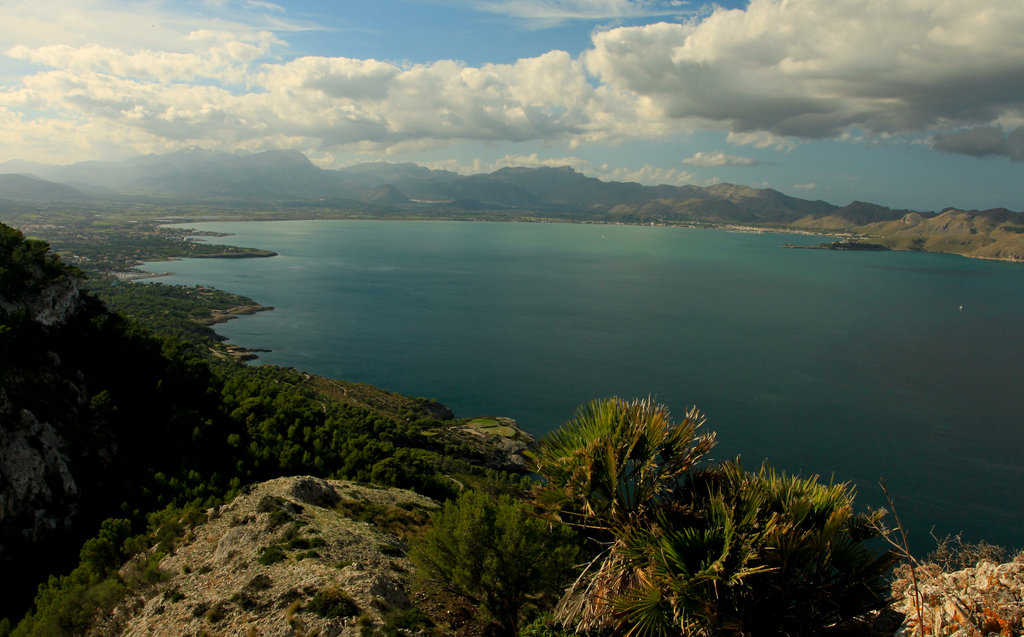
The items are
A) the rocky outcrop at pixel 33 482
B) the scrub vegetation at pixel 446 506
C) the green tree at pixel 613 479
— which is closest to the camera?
the scrub vegetation at pixel 446 506

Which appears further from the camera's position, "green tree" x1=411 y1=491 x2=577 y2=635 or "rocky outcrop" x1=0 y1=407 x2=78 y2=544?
"rocky outcrop" x1=0 y1=407 x2=78 y2=544

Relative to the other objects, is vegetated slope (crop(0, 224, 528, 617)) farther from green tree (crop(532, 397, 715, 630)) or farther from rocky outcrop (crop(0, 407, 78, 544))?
green tree (crop(532, 397, 715, 630))

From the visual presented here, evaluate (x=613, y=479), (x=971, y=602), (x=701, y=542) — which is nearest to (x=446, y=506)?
(x=613, y=479)

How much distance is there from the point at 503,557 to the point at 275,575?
691 cm

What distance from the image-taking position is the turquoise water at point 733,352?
146ft

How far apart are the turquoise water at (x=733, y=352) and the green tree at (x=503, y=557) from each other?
1393 inches

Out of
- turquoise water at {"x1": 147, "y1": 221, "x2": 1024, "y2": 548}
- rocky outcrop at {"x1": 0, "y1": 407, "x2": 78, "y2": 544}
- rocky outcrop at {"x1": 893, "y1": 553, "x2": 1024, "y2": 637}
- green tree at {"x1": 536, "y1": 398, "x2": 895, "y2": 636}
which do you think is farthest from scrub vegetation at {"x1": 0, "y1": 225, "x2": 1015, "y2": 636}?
turquoise water at {"x1": 147, "y1": 221, "x2": 1024, "y2": 548}

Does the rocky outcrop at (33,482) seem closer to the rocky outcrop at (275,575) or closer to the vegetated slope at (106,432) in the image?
the vegetated slope at (106,432)

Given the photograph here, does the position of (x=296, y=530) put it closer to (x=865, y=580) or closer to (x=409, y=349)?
(x=865, y=580)

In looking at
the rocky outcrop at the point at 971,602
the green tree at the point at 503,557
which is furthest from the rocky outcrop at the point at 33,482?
the rocky outcrop at the point at 971,602

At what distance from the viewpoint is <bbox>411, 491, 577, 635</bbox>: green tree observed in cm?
1052

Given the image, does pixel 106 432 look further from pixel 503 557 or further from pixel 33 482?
pixel 503 557

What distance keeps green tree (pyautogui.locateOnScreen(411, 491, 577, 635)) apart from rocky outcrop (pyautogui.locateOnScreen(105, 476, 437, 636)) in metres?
2.41

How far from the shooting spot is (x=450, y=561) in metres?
11.2
